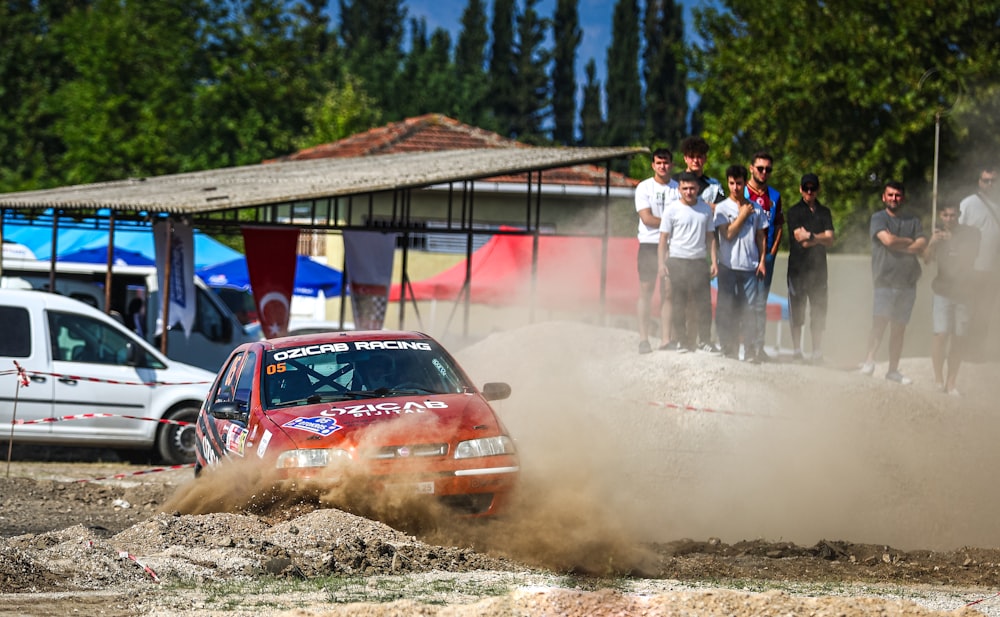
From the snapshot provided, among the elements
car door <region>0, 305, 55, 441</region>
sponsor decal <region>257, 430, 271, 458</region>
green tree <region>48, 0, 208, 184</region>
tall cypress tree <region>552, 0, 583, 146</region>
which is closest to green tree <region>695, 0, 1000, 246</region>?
car door <region>0, 305, 55, 441</region>

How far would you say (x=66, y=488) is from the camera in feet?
41.7

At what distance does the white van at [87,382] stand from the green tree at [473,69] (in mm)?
61612

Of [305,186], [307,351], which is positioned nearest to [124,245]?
[305,186]

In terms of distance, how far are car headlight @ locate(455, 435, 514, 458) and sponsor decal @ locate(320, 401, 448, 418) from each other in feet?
1.48

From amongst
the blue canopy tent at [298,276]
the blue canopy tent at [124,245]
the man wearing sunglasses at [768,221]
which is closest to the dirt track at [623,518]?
the man wearing sunglasses at [768,221]

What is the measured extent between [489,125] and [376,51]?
13.8 metres

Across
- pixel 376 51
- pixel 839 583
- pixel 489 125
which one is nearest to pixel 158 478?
pixel 839 583

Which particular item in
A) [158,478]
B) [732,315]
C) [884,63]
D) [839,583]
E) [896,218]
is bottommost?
[158,478]

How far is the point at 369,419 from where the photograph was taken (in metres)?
8.50

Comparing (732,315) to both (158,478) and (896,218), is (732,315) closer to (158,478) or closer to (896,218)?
(896,218)

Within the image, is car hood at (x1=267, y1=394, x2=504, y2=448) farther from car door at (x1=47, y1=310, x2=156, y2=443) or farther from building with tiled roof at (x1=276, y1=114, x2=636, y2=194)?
building with tiled roof at (x1=276, y1=114, x2=636, y2=194)

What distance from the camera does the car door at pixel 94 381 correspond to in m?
14.7

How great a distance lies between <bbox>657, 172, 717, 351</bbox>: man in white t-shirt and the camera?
12.2 m

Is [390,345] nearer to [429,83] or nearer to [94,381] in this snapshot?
[94,381]
